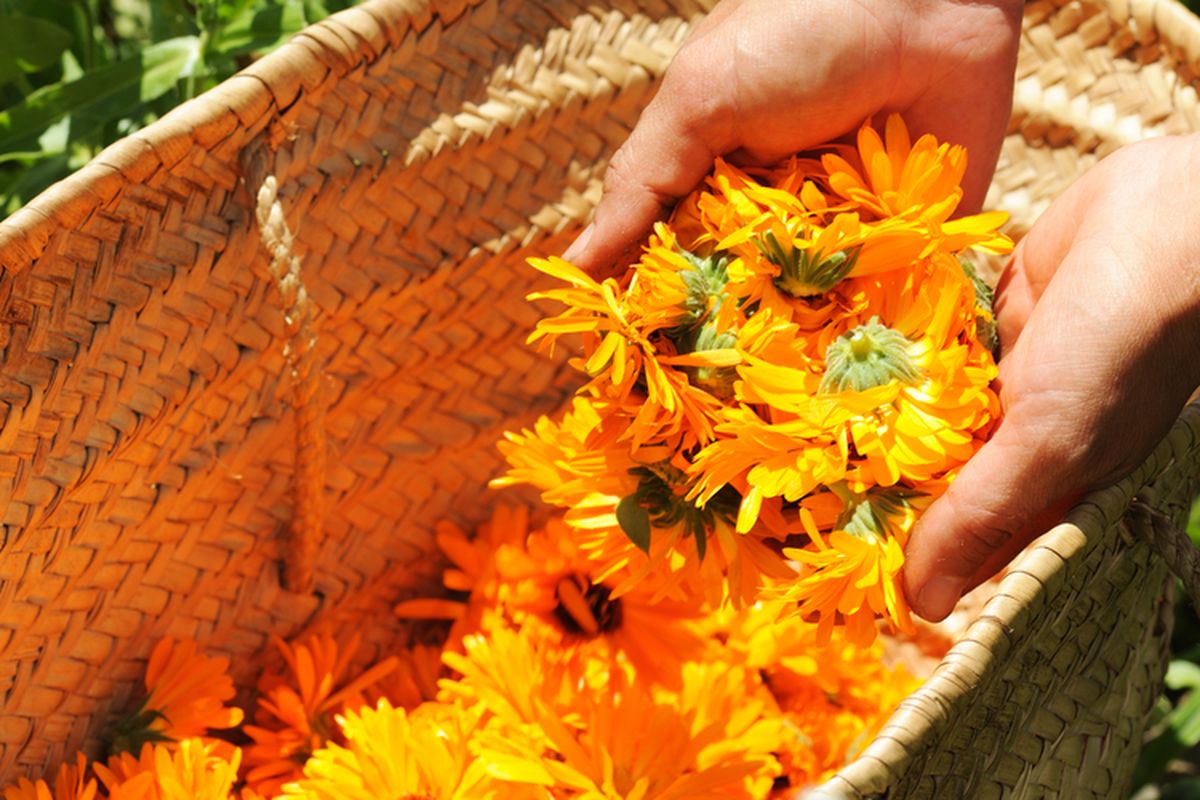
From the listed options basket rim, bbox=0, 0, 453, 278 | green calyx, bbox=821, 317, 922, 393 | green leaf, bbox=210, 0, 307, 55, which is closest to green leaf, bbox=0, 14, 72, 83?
green leaf, bbox=210, 0, 307, 55

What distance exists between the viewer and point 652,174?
2.73 feet

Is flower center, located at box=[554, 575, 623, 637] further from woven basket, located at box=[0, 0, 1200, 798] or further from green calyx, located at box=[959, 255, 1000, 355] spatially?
green calyx, located at box=[959, 255, 1000, 355]

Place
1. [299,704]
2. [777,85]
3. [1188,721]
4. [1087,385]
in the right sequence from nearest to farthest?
[1087,385] < [777,85] < [299,704] < [1188,721]

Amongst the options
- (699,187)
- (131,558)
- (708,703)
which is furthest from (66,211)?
(708,703)

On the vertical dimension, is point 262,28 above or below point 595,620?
above

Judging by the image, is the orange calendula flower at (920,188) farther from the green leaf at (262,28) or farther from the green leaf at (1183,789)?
the green leaf at (1183,789)

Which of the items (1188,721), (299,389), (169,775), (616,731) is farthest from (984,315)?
(1188,721)

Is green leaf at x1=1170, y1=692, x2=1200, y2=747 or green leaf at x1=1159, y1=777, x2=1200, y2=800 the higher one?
green leaf at x1=1170, y1=692, x2=1200, y2=747

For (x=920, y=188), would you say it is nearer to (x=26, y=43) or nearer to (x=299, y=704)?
(x=299, y=704)

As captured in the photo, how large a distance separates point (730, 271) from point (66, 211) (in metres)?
0.39

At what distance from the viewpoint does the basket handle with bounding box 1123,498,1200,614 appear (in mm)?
744

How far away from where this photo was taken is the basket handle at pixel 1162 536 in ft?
2.44

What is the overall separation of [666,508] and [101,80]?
0.64 meters

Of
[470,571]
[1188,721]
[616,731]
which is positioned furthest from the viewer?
[1188,721]
